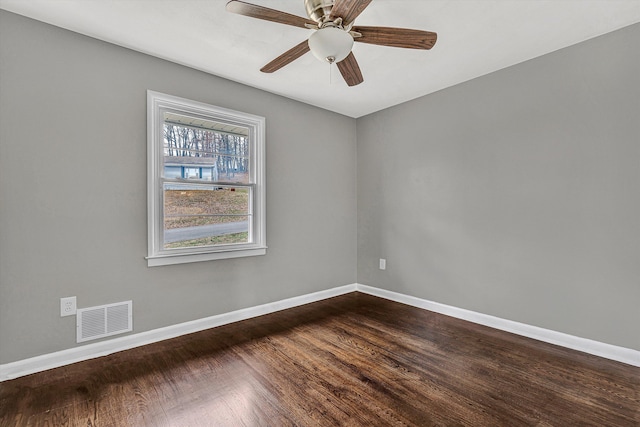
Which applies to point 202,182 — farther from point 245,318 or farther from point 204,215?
point 245,318

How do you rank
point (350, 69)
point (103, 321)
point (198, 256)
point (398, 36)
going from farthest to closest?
point (198, 256) → point (103, 321) → point (350, 69) → point (398, 36)

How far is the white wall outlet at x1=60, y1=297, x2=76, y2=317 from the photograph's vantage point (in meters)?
2.22

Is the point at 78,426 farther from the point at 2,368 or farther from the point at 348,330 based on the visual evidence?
the point at 348,330

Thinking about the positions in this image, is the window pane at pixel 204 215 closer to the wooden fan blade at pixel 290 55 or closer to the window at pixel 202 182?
the window at pixel 202 182

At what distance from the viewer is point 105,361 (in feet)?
7.44

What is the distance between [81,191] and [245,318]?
6.09 ft

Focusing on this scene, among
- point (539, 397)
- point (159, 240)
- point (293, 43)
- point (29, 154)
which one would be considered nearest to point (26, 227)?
point (29, 154)

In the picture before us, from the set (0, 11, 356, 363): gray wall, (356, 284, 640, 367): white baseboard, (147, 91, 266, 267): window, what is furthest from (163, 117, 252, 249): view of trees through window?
(356, 284, 640, 367): white baseboard

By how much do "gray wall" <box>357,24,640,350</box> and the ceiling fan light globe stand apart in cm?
201

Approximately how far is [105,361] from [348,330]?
1989mm

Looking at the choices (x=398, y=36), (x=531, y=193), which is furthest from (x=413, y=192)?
(x=398, y=36)

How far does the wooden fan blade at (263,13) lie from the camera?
1.57 m

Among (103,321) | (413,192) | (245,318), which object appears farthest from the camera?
(413,192)

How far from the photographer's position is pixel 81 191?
2295 mm
